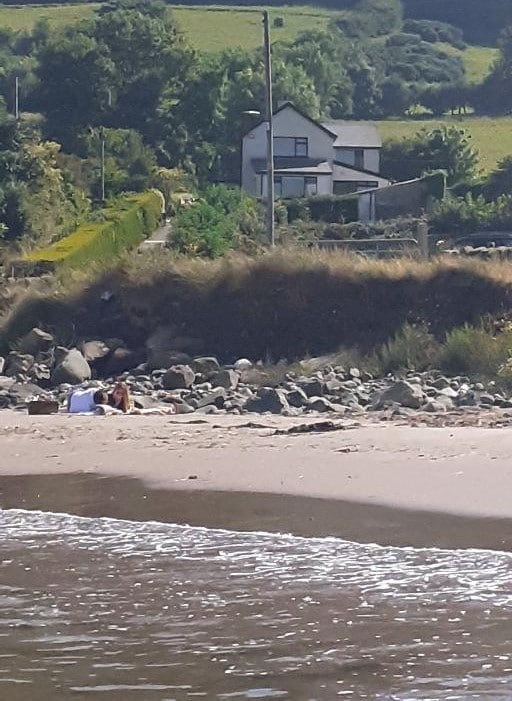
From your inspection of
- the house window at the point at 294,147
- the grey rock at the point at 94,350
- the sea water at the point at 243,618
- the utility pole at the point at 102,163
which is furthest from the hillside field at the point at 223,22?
the sea water at the point at 243,618

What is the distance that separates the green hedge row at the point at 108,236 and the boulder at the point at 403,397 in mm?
12053

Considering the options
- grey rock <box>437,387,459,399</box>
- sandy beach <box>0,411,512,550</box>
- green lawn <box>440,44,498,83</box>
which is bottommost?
grey rock <box>437,387,459,399</box>

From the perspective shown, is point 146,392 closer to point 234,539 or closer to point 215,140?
point 234,539

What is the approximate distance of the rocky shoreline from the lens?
1853cm

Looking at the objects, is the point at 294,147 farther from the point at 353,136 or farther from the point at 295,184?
the point at 353,136

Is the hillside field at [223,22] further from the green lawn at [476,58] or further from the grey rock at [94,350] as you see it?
the grey rock at [94,350]

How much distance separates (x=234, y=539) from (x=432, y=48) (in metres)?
126

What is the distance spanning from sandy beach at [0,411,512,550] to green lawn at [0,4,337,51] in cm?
9581

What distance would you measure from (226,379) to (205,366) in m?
1.56

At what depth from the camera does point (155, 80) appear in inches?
2827

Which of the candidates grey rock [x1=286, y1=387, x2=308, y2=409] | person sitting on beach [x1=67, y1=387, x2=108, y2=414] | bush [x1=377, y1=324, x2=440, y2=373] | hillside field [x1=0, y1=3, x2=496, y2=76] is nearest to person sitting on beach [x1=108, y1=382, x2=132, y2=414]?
person sitting on beach [x1=67, y1=387, x2=108, y2=414]

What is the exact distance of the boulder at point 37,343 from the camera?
26.3 metres

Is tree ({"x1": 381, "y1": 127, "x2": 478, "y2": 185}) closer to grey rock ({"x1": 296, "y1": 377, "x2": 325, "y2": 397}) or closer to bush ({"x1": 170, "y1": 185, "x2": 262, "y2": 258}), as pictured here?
bush ({"x1": 170, "y1": 185, "x2": 262, "y2": 258})

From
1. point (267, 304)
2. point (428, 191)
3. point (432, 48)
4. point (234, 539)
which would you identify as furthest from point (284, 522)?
point (432, 48)
